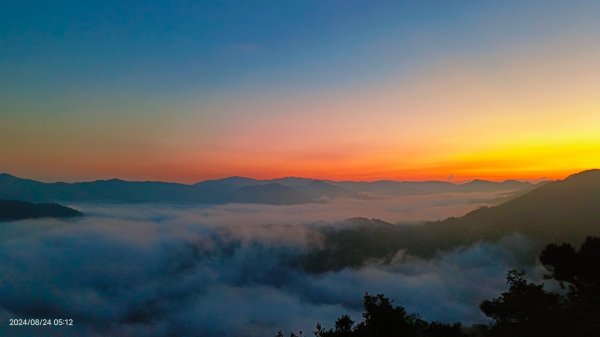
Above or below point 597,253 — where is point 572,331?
below

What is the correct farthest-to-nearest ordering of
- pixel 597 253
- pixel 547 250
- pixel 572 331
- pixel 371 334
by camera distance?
1. pixel 547 250
2. pixel 597 253
3. pixel 371 334
4. pixel 572 331

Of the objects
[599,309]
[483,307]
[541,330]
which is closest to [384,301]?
[541,330]

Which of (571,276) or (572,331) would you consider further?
(571,276)

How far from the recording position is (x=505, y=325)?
107 ft

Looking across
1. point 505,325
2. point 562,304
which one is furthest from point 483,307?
point 562,304

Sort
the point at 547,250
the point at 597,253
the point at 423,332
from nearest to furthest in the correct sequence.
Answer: the point at 597,253
the point at 547,250
the point at 423,332

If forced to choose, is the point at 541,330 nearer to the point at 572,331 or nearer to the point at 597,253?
the point at 572,331

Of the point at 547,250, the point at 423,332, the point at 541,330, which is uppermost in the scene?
the point at 547,250

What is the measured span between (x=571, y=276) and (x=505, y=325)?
7966 millimetres

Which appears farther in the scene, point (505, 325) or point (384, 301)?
point (505, 325)

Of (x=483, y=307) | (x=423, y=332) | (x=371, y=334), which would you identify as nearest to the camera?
(x=371, y=334)

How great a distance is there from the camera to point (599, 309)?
24.2 meters

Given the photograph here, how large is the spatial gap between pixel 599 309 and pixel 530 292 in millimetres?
6766

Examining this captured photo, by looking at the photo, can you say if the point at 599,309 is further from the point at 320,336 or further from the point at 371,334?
the point at 320,336
